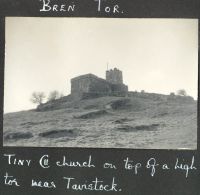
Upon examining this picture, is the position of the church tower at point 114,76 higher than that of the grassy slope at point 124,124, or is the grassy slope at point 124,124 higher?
the church tower at point 114,76

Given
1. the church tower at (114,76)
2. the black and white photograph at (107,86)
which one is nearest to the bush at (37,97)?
the black and white photograph at (107,86)

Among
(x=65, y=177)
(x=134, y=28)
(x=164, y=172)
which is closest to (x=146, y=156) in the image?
(x=164, y=172)

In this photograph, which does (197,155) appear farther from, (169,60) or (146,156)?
(169,60)

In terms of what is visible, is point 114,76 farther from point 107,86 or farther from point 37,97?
point 37,97

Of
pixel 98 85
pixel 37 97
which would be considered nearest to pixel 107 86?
pixel 98 85

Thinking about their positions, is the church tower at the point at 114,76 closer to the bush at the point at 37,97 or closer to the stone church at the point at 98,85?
the stone church at the point at 98,85
